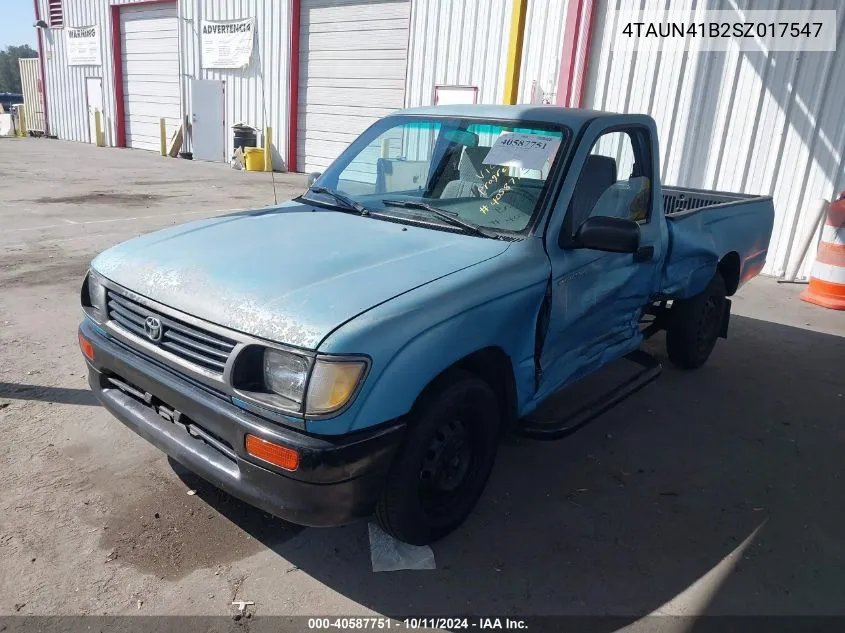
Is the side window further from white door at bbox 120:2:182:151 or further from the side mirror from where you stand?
white door at bbox 120:2:182:151

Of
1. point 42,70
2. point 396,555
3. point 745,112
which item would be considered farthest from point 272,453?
point 42,70

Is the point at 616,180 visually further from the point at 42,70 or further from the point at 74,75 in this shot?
the point at 42,70

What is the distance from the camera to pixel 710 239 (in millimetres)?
4699

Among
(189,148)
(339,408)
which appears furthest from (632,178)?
(189,148)

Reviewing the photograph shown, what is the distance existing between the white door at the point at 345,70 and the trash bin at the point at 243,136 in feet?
6.18

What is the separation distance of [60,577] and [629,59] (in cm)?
946

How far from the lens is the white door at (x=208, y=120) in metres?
19.2

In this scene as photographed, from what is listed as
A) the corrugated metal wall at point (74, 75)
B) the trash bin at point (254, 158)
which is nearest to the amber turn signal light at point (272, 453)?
the trash bin at point (254, 158)

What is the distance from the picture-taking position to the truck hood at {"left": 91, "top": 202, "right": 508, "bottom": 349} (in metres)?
2.27

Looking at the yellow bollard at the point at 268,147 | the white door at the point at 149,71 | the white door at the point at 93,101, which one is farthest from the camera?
the white door at the point at 93,101

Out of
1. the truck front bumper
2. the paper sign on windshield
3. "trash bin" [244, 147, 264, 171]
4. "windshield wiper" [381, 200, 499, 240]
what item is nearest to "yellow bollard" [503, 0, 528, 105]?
the paper sign on windshield

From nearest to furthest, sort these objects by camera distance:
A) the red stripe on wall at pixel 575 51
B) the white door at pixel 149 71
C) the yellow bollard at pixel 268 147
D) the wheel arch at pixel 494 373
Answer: the wheel arch at pixel 494 373, the red stripe on wall at pixel 575 51, the yellow bollard at pixel 268 147, the white door at pixel 149 71

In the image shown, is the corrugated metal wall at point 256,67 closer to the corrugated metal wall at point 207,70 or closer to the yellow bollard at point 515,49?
the corrugated metal wall at point 207,70

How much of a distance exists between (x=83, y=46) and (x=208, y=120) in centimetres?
819
